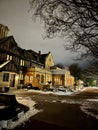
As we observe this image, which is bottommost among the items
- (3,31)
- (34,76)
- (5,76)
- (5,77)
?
(5,77)

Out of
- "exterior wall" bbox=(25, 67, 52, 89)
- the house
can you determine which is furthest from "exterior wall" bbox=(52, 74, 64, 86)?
"exterior wall" bbox=(25, 67, 52, 89)

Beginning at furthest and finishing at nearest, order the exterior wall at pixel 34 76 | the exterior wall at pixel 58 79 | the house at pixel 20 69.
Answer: the exterior wall at pixel 58 79
the exterior wall at pixel 34 76
the house at pixel 20 69

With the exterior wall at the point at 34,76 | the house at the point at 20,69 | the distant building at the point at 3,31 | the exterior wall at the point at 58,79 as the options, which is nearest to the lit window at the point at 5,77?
the house at the point at 20,69

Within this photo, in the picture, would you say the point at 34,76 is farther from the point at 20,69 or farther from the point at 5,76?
the point at 5,76

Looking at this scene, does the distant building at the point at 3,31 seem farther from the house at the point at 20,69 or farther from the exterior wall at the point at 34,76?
the exterior wall at the point at 34,76

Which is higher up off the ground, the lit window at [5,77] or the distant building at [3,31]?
the distant building at [3,31]

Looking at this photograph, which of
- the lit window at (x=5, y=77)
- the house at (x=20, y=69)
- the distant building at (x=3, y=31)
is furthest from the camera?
the distant building at (x=3, y=31)

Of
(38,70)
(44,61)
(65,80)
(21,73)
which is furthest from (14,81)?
(65,80)

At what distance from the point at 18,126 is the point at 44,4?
517cm

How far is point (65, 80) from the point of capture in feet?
142

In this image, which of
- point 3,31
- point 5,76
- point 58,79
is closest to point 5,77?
point 5,76

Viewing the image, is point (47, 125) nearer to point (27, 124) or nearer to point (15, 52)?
point (27, 124)

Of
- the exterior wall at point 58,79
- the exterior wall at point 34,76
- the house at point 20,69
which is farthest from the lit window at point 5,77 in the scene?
the exterior wall at point 58,79

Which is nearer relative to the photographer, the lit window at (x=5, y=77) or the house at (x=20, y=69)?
the lit window at (x=5, y=77)
